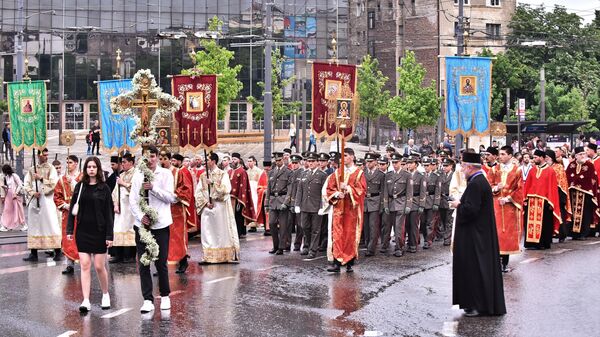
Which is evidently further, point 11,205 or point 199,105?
point 11,205

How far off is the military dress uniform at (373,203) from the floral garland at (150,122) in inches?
215

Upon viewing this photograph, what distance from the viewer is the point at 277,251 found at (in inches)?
765

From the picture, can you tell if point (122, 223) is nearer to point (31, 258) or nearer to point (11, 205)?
point (31, 258)

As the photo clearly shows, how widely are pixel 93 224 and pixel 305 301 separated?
2.93m

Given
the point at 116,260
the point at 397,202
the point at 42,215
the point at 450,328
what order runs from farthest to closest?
the point at 397,202
the point at 42,215
the point at 116,260
the point at 450,328

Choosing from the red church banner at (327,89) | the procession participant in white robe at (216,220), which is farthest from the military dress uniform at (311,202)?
the red church banner at (327,89)

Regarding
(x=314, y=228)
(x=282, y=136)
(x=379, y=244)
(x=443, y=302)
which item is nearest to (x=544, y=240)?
(x=379, y=244)

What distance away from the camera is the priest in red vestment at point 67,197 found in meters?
16.6

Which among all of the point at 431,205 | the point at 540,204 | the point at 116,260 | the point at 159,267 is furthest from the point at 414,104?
the point at 159,267

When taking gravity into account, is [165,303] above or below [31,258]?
above

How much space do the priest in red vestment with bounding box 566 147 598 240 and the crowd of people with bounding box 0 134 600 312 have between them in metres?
0.02

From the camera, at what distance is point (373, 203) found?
1920 cm

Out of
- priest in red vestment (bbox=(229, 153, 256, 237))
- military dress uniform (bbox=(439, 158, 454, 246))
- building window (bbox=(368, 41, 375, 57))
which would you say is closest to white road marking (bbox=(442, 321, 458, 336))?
military dress uniform (bbox=(439, 158, 454, 246))

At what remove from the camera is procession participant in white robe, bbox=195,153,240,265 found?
17641 mm
